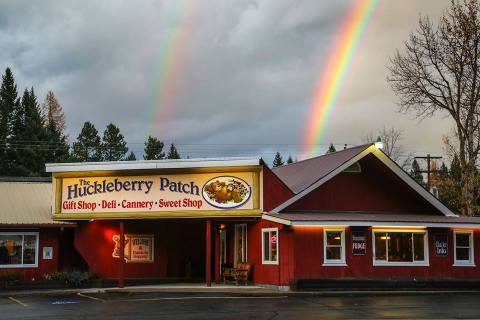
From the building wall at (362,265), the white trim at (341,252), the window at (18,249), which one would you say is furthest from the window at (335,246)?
the window at (18,249)

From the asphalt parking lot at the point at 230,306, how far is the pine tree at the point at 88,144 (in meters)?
45.7

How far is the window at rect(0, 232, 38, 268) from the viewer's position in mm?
29750

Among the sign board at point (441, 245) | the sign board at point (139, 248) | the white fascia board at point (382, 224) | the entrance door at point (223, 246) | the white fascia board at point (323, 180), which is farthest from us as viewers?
the entrance door at point (223, 246)

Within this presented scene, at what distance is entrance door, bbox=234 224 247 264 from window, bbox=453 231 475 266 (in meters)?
9.11

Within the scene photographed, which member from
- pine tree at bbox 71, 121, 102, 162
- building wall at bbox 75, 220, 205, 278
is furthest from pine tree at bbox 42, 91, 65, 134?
building wall at bbox 75, 220, 205, 278

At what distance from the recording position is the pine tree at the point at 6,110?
65.2 meters

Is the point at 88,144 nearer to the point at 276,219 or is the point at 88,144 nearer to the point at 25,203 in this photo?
the point at 25,203

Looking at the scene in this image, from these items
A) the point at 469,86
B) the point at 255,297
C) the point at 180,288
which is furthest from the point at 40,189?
the point at 469,86

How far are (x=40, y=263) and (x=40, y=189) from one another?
16.8 ft

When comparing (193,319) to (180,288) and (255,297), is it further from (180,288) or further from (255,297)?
(180,288)

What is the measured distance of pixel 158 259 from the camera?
3219 cm

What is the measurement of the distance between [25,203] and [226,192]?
1033 cm

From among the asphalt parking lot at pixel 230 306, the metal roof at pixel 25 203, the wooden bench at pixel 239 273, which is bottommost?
the asphalt parking lot at pixel 230 306

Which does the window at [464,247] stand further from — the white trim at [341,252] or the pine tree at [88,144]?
the pine tree at [88,144]
